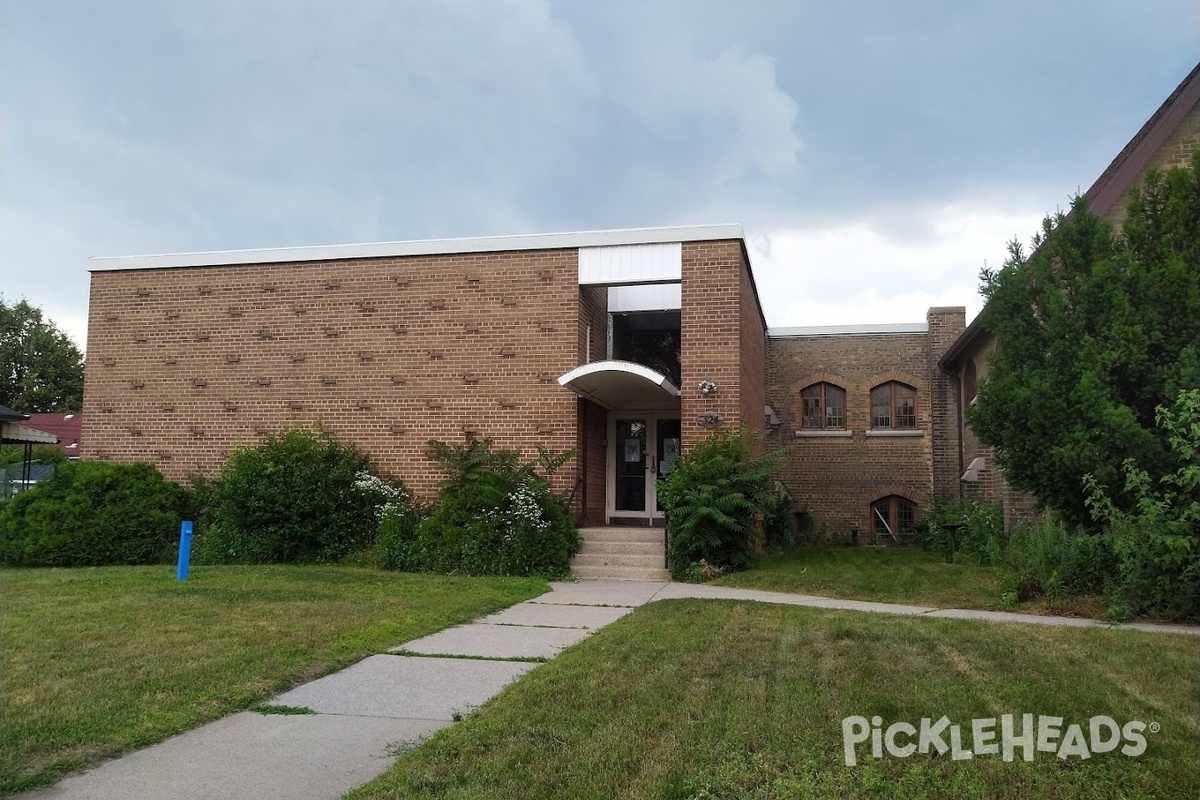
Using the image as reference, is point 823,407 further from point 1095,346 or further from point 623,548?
point 1095,346

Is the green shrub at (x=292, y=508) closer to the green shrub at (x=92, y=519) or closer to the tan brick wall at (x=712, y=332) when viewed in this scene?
the green shrub at (x=92, y=519)

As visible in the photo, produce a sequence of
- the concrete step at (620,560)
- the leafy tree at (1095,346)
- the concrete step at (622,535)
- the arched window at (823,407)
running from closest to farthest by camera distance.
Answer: the leafy tree at (1095,346) → the concrete step at (620,560) → the concrete step at (622,535) → the arched window at (823,407)

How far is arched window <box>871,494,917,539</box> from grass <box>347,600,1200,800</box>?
44.0ft

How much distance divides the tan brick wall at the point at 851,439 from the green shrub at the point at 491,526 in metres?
9.03

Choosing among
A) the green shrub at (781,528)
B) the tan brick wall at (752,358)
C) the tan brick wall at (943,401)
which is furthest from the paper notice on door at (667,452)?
the tan brick wall at (943,401)

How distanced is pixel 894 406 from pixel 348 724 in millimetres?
18280

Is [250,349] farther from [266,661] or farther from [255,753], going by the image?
[255,753]

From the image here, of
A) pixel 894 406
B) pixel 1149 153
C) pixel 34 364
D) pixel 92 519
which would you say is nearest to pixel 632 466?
pixel 894 406

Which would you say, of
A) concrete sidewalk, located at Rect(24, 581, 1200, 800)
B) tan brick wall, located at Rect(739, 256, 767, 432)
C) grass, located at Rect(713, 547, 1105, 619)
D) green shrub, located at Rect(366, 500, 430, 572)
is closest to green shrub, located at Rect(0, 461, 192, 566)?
green shrub, located at Rect(366, 500, 430, 572)

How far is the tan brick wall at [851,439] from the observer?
67.8 ft

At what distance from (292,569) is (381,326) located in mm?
4622

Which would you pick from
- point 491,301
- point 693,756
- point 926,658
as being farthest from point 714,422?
point 693,756

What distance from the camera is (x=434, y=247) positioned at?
595 inches

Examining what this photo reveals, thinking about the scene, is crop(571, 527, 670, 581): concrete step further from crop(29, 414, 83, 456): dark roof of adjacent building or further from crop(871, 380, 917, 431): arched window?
crop(29, 414, 83, 456): dark roof of adjacent building
